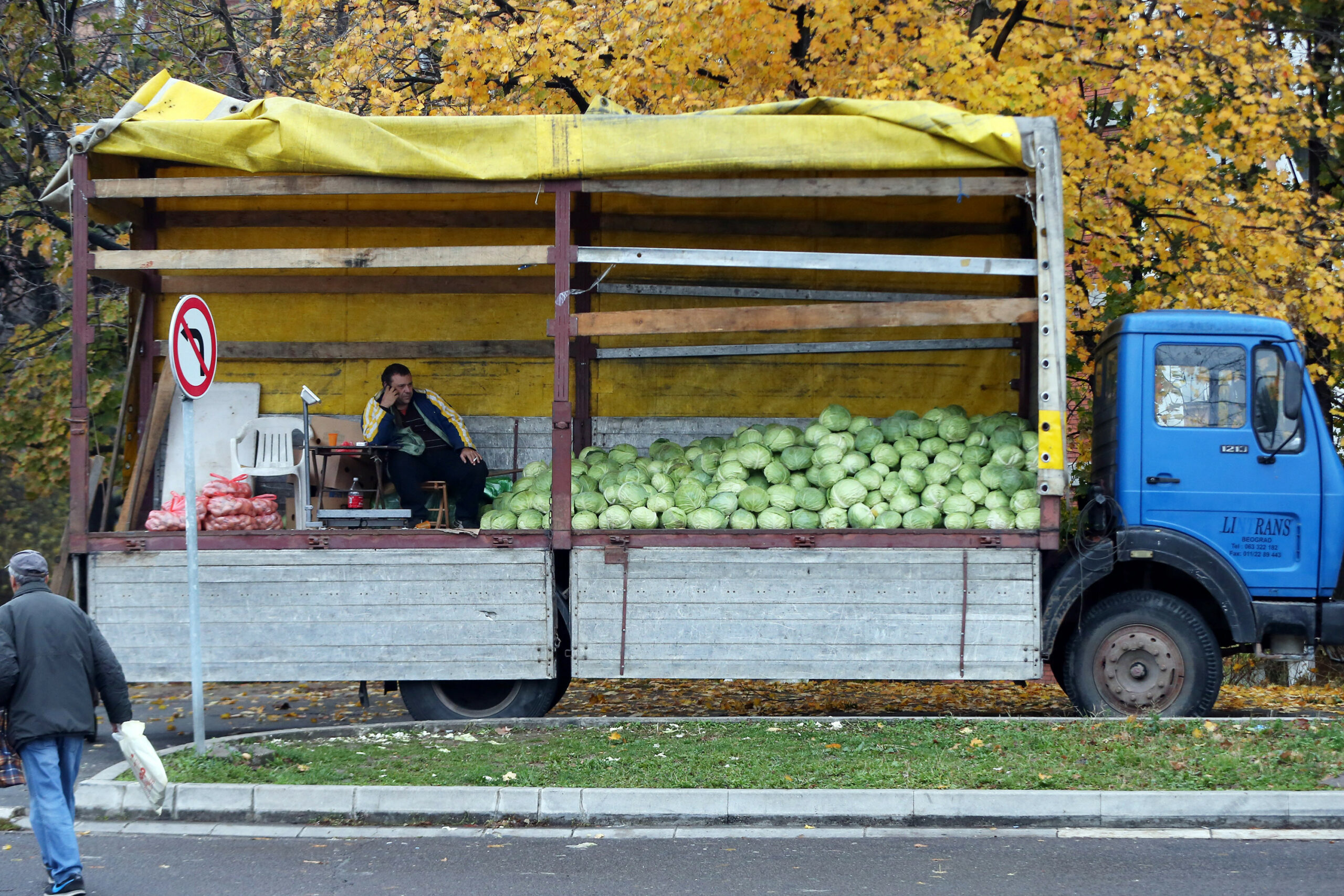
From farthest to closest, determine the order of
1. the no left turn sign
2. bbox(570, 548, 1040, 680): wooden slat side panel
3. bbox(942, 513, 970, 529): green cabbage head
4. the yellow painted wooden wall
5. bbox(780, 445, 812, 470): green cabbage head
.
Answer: the yellow painted wooden wall < bbox(780, 445, 812, 470): green cabbage head < bbox(942, 513, 970, 529): green cabbage head < bbox(570, 548, 1040, 680): wooden slat side panel < the no left turn sign

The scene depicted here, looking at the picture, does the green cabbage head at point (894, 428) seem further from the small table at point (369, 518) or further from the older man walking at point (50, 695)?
the older man walking at point (50, 695)

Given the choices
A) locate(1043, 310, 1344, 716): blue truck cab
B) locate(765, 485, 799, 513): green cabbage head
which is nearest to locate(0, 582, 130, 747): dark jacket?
locate(765, 485, 799, 513): green cabbage head

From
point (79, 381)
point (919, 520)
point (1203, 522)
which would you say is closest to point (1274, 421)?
point (1203, 522)

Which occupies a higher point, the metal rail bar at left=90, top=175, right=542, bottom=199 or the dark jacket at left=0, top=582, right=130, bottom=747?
the metal rail bar at left=90, top=175, right=542, bottom=199

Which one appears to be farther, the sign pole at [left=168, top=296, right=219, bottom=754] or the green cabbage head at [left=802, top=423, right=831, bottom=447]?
the green cabbage head at [left=802, top=423, right=831, bottom=447]

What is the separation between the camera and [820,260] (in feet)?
25.1

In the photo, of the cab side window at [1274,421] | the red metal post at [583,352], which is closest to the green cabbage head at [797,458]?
the red metal post at [583,352]

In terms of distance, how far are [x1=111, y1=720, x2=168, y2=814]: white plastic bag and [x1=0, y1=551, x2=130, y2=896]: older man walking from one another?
183 mm

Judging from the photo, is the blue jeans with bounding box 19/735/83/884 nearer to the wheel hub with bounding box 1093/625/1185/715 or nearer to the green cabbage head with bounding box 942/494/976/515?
the green cabbage head with bounding box 942/494/976/515

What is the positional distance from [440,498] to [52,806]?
14.0 feet

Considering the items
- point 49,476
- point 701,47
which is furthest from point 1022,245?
point 49,476

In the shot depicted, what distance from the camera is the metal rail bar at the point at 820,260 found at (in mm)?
7559

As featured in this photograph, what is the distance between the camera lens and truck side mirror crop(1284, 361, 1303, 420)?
7.50 m

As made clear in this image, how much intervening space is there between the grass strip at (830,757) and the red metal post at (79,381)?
1690mm
